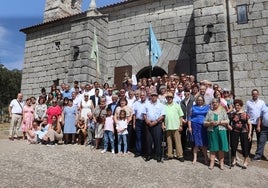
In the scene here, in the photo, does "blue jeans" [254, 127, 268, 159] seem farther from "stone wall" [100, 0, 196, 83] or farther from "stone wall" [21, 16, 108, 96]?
"stone wall" [21, 16, 108, 96]

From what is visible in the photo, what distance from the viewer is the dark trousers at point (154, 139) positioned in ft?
20.7

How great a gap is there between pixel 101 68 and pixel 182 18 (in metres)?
3.97

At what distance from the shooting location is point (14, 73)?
29.8m

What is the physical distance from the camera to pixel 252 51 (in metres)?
9.66

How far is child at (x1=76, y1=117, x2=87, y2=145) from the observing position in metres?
7.81

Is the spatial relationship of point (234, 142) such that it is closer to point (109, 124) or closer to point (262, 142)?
point (262, 142)

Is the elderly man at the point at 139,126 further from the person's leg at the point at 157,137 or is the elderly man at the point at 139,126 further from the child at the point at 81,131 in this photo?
the child at the point at 81,131

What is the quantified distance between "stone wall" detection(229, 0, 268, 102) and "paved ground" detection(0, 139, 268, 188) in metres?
3.94

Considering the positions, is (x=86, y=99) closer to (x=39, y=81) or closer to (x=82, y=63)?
(x=82, y=63)

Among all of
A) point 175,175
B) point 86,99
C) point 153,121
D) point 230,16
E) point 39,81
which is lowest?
point 175,175

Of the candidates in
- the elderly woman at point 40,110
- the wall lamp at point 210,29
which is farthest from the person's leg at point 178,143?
the wall lamp at point 210,29

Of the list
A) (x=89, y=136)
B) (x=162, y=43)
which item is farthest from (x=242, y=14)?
(x=89, y=136)

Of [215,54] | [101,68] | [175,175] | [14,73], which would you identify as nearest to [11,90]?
[14,73]

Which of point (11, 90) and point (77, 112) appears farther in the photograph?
point (11, 90)
